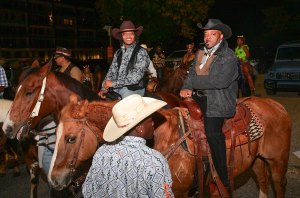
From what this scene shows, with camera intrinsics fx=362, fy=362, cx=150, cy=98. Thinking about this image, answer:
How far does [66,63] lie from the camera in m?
6.37

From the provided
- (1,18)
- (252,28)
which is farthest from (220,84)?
(1,18)

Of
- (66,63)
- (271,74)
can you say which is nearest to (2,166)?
(66,63)

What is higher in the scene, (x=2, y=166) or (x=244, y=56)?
(x=244, y=56)

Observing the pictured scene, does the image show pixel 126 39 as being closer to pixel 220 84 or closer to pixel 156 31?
pixel 220 84

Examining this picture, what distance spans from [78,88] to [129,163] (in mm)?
2364

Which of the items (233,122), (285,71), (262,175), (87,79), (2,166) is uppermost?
(233,122)

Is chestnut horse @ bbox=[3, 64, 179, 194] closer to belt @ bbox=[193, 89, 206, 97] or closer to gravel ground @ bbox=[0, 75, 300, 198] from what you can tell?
belt @ bbox=[193, 89, 206, 97]

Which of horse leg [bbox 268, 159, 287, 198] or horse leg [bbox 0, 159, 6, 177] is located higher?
horse leg [bbox 268, 159, 287, 198]

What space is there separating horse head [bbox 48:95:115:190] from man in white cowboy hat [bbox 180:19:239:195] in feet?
4.32

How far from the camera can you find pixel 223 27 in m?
4.38

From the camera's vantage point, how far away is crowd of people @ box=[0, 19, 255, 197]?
259 cm

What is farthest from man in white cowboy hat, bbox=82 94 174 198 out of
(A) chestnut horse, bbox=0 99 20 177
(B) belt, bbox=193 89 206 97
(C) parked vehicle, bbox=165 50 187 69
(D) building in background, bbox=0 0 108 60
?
(D) building in background, bbox=0 0 108 60

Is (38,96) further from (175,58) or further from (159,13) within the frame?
(159,13)

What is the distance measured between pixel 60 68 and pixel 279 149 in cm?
387
